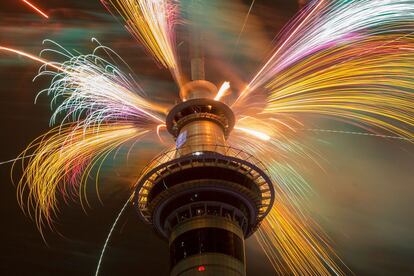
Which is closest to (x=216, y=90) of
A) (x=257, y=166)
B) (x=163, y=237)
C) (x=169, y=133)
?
(x=169, y=133)

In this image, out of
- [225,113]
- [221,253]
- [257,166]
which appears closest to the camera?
[221,253]

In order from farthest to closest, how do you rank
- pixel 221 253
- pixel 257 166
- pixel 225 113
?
pixel 225 113, pixel 257 166, pixel 221 253

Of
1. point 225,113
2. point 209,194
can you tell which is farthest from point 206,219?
point 225,113

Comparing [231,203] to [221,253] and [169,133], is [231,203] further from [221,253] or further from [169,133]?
[169,133]

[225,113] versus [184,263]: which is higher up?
[225,113]

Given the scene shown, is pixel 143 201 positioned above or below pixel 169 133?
below

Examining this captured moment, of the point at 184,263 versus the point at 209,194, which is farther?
the point at 209,194

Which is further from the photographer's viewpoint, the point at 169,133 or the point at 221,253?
the point at 169,133

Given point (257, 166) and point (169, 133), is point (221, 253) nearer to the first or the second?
point (257, 166)

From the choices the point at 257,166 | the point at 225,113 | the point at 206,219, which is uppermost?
the point at 225,113
